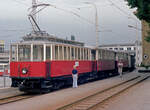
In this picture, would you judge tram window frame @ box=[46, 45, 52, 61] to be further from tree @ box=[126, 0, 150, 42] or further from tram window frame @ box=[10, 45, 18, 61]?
tree @ box=[126, 0, 150, 42]

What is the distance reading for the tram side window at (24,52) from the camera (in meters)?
17.4

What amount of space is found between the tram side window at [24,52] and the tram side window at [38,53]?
304 millimetres

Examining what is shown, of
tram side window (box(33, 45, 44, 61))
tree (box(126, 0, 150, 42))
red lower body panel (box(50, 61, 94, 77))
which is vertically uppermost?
tree (box(126, 0, 150, 42))

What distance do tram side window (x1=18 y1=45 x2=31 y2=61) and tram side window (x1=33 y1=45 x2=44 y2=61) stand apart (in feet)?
1.00

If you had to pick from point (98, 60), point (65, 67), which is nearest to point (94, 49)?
point (98, 60)

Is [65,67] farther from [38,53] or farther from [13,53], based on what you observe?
[13,53]

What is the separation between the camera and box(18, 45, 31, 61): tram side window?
17.4 metres

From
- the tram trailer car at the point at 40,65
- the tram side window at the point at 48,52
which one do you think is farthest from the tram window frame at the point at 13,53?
the tram side window at the point at 48,52

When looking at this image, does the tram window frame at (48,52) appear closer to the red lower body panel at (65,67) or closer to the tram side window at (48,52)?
the tram side window at (48,52)

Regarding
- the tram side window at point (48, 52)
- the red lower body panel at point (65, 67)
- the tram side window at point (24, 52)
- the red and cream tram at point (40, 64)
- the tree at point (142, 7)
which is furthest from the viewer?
the tree at point (142, 7)

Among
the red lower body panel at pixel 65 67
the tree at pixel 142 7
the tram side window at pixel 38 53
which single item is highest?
the tree at pixel 142 7

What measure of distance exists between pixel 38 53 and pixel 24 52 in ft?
3.02

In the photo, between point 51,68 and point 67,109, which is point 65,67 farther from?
point 67,109

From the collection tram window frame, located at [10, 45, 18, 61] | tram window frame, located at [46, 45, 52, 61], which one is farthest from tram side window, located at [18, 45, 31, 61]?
tram window frame, located at [46, 45, 52, 61]
